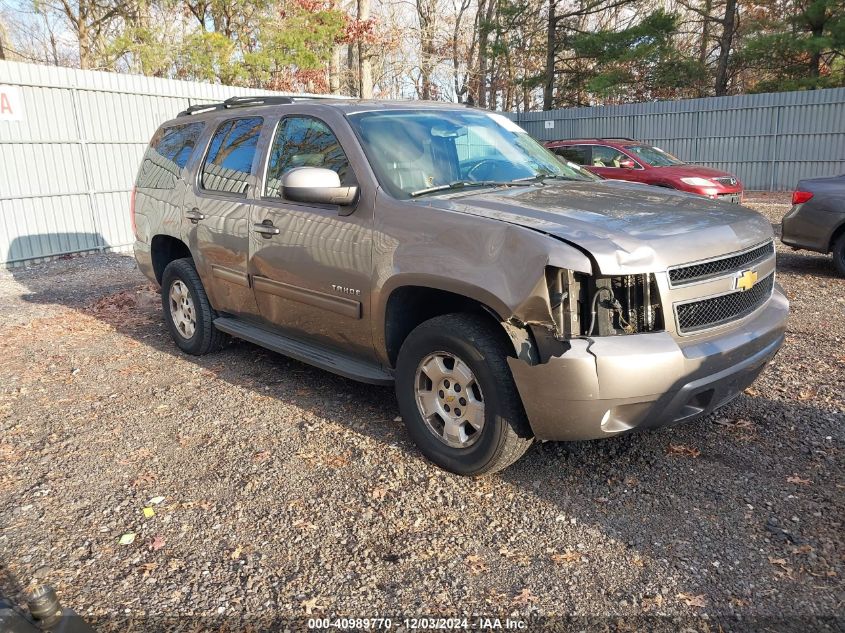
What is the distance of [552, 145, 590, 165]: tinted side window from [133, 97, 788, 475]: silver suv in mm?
9644

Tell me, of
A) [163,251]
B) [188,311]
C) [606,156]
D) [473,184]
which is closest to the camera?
[473,184]

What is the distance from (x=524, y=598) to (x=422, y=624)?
43 centimetres

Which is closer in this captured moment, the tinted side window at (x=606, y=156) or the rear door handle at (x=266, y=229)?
the rear door handle at (x=266, y=229)

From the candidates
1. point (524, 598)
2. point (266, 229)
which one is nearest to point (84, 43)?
point (266, 229)

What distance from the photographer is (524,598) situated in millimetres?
2660

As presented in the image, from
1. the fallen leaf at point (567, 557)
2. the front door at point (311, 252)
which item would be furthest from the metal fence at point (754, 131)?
the fallen leaf at point (567, 557)

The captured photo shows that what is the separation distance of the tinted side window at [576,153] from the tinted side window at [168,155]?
9.67 metres

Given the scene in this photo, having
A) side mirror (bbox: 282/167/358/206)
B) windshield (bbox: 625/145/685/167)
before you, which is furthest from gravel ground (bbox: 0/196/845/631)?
windshield (bbox: 625/145/685/167)

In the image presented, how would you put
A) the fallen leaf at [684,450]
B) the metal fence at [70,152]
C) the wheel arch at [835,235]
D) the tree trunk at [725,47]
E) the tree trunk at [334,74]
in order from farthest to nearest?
the tree trunk at [334,74] < the tree trunk at [725,47] < the metal fence at [70,152] < the wheel arch at [835,235] < the fallen leaf at [684,450]

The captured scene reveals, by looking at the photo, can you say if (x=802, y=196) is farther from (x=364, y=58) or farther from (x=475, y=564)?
(x=364, y=58)

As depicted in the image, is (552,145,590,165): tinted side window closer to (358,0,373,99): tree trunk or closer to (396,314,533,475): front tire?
(358,0,373,99): tree trunk

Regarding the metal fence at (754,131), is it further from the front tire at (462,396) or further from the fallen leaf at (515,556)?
the fallen leaf at (515,556)

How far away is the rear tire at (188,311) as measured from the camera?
5.48 metres

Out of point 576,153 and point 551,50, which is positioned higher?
point 551,50
